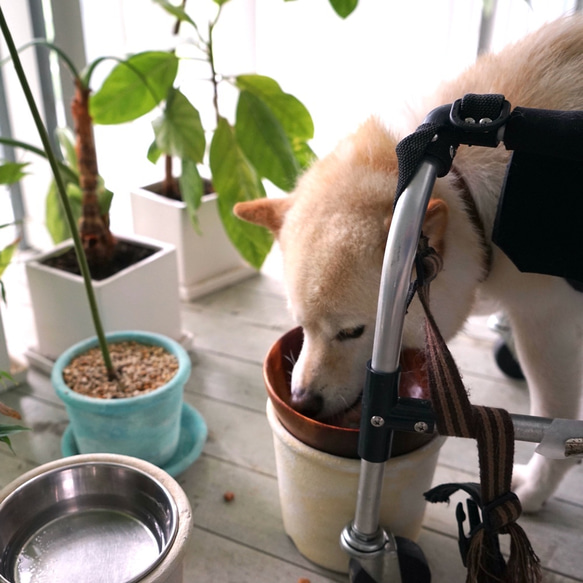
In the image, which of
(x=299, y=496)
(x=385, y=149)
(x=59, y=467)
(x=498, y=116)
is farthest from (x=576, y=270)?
(x=59, y=467)

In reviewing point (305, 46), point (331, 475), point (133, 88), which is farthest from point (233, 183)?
point (305, 46)

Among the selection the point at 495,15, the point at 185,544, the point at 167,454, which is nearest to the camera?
the point at 185,544

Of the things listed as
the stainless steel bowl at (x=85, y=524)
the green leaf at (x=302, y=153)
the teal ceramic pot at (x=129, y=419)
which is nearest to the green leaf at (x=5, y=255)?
the teal ceramic pot at (x=129, y=419)

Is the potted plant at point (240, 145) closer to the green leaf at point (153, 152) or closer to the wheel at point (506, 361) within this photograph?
the green leaf at point (153, 152)

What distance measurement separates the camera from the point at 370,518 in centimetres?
100

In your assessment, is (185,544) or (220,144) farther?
(220,144)

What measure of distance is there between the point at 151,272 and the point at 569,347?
3.47 ft

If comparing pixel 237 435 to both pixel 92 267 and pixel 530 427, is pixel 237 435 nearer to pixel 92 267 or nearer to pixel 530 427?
pixel 92 267

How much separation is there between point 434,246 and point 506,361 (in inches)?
35.5

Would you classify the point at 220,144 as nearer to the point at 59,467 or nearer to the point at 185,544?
the point at 59,467

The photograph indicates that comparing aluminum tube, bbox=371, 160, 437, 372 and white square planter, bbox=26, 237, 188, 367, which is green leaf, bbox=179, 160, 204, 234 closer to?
white square planter, bbox=26, 237, 188, 367

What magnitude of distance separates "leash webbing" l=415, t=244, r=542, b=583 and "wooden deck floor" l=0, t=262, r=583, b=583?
279 millimetres

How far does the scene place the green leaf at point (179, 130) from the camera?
1464 millimetres

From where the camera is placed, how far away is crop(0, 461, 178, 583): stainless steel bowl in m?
0.97
